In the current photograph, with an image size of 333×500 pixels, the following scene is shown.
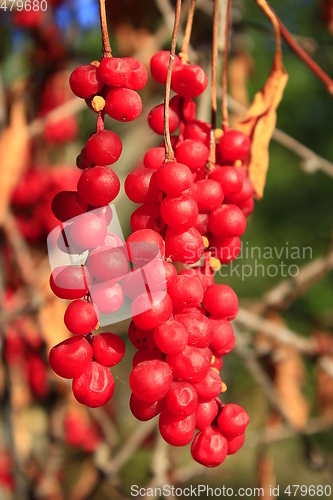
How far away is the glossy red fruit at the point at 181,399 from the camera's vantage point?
409 millimetres

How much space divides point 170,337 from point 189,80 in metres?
0.27

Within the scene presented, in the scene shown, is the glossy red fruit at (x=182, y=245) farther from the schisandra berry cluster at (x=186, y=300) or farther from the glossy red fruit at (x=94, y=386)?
the glossy red fruit at (x=94, y=386)

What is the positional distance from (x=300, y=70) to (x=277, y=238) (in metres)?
1.30

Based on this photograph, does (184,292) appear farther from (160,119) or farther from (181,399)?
(160,119)

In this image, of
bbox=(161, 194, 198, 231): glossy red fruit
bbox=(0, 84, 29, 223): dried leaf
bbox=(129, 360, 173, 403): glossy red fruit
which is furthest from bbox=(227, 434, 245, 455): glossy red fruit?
bbox=(0, 84, 29, 223): dried leaf

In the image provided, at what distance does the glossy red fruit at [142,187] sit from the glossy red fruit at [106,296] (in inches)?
3.3

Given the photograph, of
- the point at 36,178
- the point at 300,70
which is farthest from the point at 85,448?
the point at 300,70

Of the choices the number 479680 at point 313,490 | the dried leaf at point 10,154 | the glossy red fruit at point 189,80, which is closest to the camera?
the glossy red fruit at point 189,80

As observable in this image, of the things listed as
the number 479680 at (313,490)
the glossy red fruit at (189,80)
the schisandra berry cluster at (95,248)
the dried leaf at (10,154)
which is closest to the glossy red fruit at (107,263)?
the schisandra berry cluster at (95,248)

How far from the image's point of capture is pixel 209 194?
475mm

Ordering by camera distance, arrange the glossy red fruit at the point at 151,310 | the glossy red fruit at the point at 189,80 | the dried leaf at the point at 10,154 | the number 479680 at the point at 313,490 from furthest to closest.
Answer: the number 479680 at the point at 313,490 → the dried leaf at the point at 10,154 → the glossy red fruit at the point at 189,80 → the glossy red fruit at the point at 151,310

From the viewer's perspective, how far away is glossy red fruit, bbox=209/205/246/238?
486 millimetres

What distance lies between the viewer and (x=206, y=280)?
489 mm

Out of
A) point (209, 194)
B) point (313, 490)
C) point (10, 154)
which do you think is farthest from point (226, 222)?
point (313, 490)
